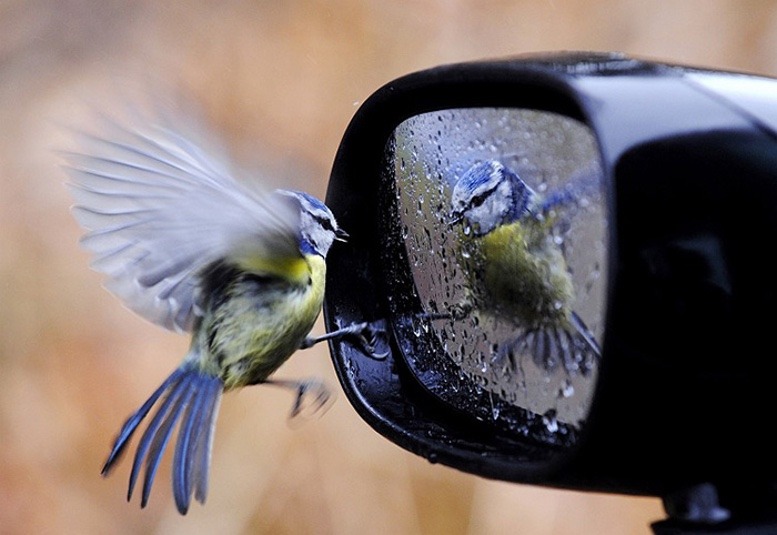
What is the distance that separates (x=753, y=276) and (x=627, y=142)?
0.15 metres

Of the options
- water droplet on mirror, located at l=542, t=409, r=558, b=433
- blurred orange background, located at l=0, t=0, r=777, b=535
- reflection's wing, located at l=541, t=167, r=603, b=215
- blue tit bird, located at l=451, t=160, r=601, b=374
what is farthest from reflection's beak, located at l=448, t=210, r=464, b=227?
blurred orange background, located at l=0, t=0, r=777, b=535

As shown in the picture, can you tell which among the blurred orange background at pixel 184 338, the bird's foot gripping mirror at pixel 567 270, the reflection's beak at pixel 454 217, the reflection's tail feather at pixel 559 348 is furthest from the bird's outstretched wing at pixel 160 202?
the blurred orange background at pixel 184 338

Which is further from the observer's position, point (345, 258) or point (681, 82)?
point (345, 258)

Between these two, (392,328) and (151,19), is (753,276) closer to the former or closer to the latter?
(392,328)

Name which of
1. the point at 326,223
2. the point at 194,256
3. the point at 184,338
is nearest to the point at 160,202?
the point at 194,256

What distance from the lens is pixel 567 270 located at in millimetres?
1127

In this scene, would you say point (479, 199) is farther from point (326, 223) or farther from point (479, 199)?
point (326, 223)

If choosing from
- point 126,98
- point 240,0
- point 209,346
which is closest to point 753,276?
point 126,98

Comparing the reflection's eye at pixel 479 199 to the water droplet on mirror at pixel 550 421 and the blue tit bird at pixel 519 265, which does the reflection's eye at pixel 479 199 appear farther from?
the water droplet on mirror at pixel 550 421

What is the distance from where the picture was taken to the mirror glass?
109 centimetres

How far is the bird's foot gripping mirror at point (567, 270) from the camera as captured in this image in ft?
2.84

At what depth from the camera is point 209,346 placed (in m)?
1.77

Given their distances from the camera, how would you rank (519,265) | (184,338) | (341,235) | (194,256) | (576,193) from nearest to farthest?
(576,193)
(519,265)
(341,235)
(194,256)
(184,338)

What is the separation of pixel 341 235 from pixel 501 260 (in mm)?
279
